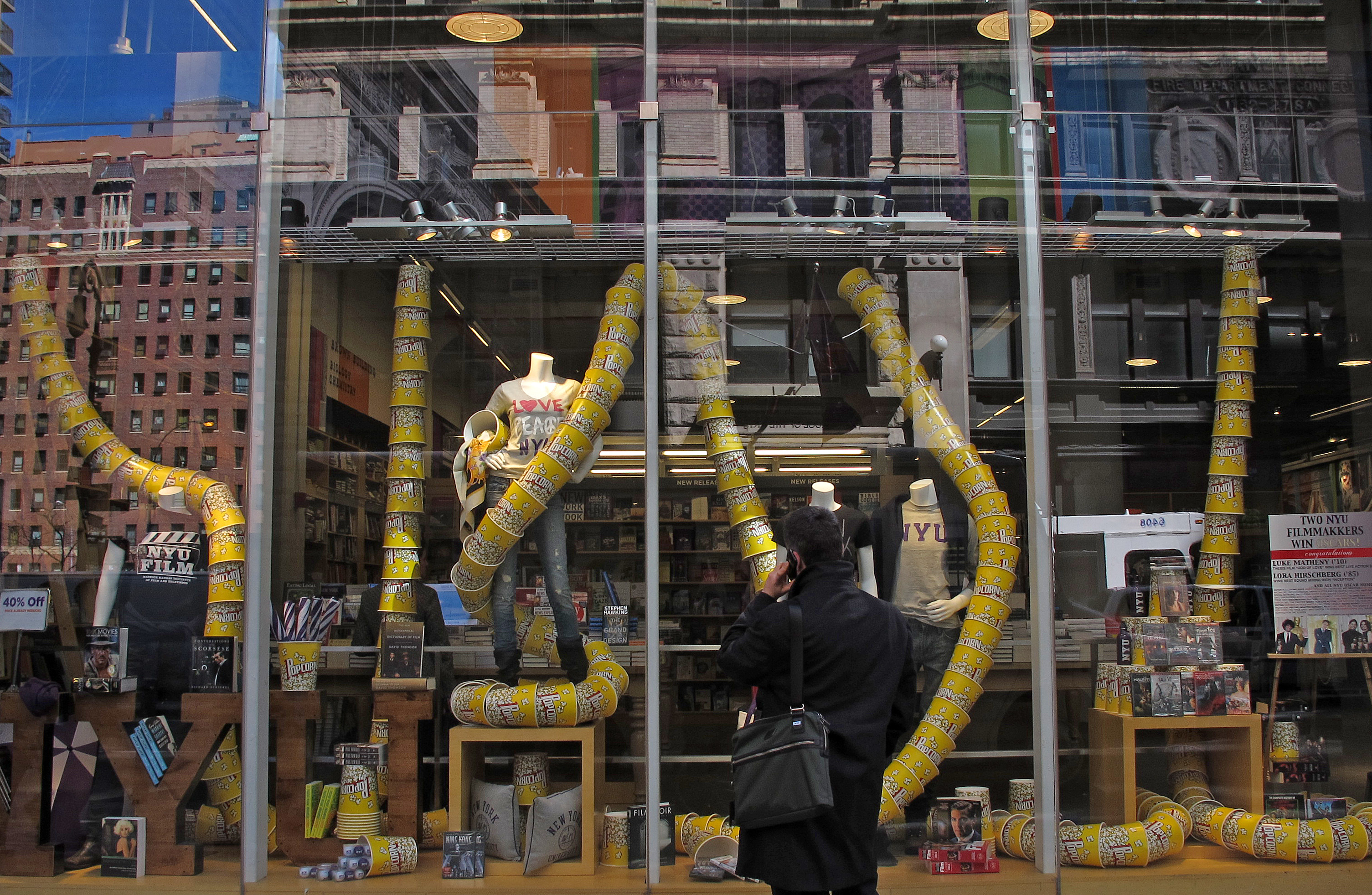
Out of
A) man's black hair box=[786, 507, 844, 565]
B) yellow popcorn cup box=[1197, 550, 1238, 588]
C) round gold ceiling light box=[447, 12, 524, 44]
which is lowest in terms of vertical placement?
yellow popcorn cup box=[1197, 550, 1238, 588]

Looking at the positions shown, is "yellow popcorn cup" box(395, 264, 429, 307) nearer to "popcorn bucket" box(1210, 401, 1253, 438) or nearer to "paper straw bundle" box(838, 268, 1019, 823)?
"paper straw bundle" box(838, 268, 1019, 823)

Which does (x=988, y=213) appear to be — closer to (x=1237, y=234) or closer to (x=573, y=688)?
(x=1237, y=234)

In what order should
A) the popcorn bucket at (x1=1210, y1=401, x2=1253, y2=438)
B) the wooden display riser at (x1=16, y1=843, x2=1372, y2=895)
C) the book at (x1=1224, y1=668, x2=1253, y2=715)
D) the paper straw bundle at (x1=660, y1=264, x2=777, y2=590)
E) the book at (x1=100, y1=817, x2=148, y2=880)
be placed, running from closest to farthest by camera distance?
the wooden display riser at (x1=16, y1=843, x2=1372, y2=895) < the book at (x1=100, y1=817, x2=148, y2=880) < the book at (x1=1224, y1=668, x2=1253, y2=715) < the paper straw bundle at (x1=660, y1=264, x2=777, y2=590) < the popcorn bucket at (x1=1210, y1=401, x2=1253, y2=438)

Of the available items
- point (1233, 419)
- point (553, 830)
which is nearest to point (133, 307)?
point (553, 830)

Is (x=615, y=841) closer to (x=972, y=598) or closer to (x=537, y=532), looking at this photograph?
(x=537, y=532)

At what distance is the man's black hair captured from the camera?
98.4 inches

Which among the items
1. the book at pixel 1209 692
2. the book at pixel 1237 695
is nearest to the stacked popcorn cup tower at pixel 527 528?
the book at pixel 1209 692

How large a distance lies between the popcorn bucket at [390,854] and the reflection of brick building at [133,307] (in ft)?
5.22

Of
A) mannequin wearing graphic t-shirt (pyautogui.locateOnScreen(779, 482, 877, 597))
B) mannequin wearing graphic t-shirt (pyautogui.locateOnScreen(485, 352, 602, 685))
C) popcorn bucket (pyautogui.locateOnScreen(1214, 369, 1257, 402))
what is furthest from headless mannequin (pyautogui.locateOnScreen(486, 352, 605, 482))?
popcorn bucket (pyautogui.locateOnScreen(1214, 369, 1257, 402))

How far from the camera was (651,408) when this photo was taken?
437 cm

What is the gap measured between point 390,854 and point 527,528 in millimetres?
1412

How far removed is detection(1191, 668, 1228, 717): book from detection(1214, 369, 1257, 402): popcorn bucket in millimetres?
1352

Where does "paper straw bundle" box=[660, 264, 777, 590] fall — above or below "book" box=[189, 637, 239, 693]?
above

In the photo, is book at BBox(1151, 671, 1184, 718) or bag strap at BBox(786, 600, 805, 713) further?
book at BBox(1151, 671, 1184, 718)
